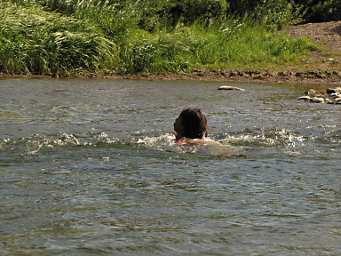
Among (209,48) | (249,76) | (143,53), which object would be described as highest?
(209,48)

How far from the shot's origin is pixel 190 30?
25203 mm

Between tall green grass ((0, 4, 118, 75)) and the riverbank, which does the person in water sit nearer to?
the riverbank

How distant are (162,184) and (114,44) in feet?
50.5

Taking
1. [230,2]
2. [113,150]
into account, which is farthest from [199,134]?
[230,2]

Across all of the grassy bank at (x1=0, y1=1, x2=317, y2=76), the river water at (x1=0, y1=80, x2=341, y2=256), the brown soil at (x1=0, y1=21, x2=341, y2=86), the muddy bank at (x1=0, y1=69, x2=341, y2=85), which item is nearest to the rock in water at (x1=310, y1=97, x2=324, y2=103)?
the river water at (x1=0, y1=80, x2=341, y2=256)

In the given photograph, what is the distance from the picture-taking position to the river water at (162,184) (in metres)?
5.59

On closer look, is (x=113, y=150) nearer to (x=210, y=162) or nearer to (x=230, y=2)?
(x=210, y=162)

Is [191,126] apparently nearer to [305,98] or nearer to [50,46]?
[305,98]

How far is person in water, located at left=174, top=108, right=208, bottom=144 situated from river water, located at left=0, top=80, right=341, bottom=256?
6.1 inches

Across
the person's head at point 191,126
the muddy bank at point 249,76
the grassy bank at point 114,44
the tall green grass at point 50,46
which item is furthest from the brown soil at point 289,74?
the person's head at point 191,126

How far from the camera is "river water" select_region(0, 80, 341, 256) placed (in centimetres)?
559

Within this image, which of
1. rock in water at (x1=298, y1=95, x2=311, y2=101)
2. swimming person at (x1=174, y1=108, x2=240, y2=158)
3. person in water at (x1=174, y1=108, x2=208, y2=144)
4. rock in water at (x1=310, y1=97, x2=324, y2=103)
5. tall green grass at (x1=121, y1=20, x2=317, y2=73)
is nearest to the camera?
swimming person at (x1=174, y1=108, x2=240, y2=158)

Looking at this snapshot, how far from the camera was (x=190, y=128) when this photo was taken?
9797 mm

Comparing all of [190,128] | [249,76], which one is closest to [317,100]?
[249,76]
